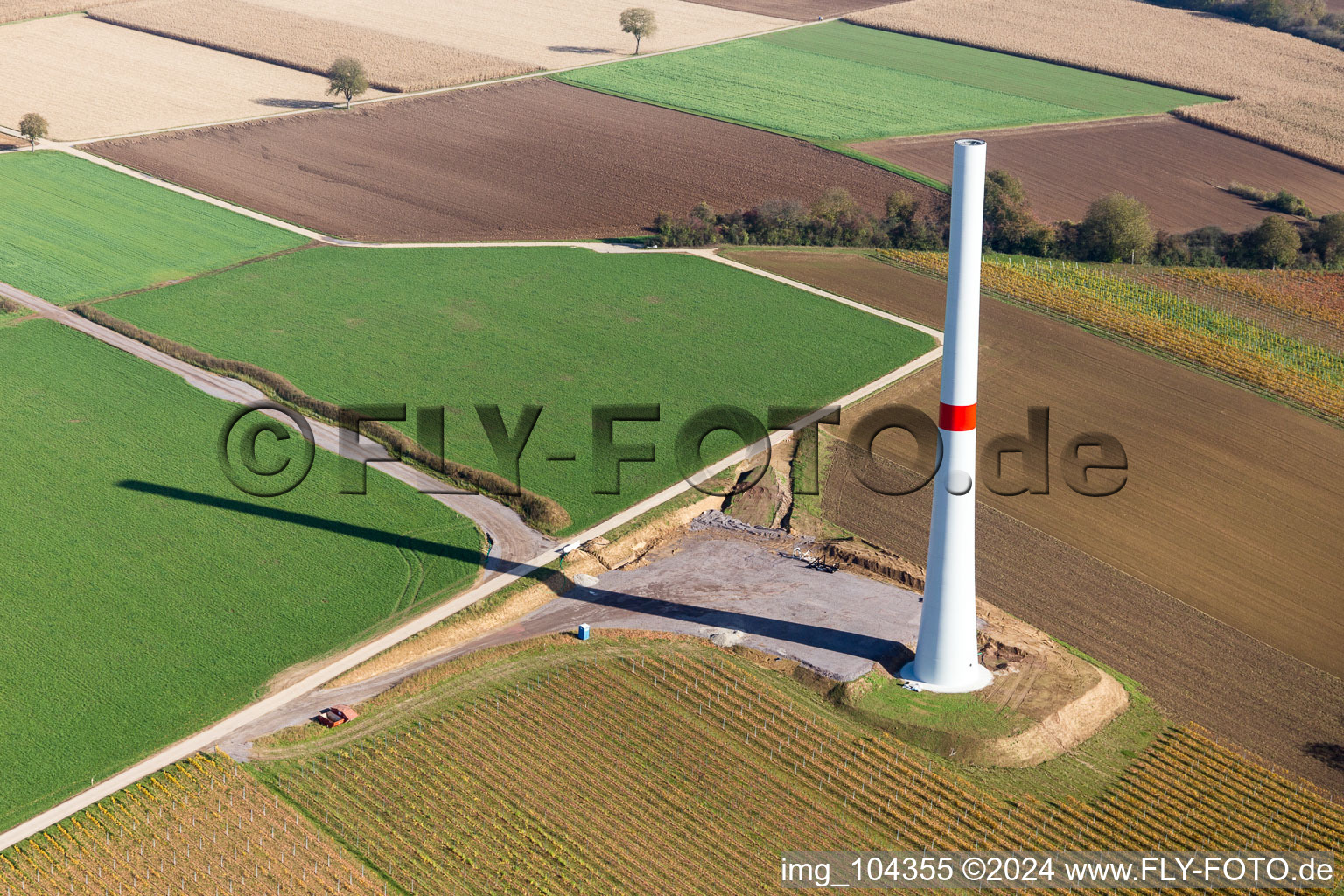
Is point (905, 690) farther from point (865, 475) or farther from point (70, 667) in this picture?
point (70, 667)

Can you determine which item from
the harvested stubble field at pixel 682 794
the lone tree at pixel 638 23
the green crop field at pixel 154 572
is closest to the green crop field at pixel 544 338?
the green crop field at pixel 154 572

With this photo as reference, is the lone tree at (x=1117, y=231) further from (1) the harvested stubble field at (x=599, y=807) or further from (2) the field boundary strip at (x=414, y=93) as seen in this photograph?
(2) the field boundary strip at (x=414, y=93)

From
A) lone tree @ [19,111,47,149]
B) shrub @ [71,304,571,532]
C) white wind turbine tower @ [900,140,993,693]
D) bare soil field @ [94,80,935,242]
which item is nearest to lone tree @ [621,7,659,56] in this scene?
bare soil field @ [94,80,935,242]

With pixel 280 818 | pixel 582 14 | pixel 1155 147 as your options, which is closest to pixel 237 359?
pixel 280 818

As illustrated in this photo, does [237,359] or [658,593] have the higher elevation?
[237,359]

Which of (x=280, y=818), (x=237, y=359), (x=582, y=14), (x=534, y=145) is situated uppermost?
A: (x=582, y=14)

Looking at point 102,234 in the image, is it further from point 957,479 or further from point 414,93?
point 957,479
